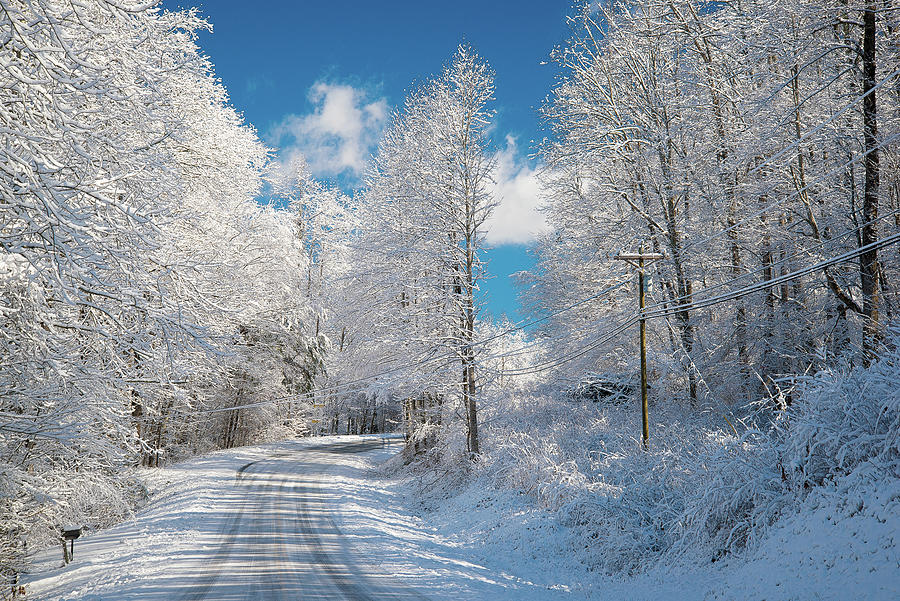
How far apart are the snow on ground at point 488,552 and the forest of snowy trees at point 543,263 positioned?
0.56 meters

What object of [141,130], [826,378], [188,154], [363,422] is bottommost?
[363,422]

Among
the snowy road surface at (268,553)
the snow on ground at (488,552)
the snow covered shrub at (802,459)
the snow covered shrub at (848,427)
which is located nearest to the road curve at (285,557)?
the snowy road surface at (268,553)

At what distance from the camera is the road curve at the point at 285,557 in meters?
7.87

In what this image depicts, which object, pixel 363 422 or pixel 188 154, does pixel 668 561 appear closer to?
pixel 188 154

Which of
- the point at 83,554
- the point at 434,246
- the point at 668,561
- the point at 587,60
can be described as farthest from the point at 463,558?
the point at 587,60

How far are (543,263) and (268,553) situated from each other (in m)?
20.5

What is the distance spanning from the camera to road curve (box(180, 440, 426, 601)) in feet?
25.8

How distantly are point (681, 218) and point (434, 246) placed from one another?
796 centimetres

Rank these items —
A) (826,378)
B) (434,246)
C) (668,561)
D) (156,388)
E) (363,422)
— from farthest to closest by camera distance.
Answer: (363,422), (434,246), (156,388), (668,561), (826,378)

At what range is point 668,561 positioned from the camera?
775 centimetres

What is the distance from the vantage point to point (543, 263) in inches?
1068

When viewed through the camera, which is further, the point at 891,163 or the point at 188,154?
the point at 188,154

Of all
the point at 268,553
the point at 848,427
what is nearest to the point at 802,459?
the point at 848,427

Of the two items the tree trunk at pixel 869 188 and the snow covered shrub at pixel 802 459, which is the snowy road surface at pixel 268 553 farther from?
the tree trunk at pixel 869 188
